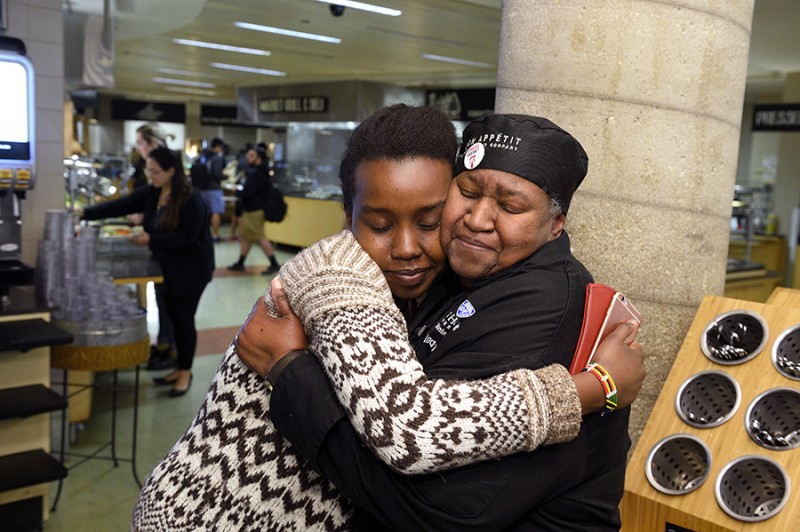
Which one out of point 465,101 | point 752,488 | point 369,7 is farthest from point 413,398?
point 465,101

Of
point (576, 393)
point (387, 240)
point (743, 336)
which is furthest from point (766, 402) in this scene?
point (387, 240)

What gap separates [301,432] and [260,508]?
6.3 inches

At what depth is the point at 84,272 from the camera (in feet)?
13.8

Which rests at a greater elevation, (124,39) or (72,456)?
(124,39)

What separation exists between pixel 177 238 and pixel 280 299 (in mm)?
4142

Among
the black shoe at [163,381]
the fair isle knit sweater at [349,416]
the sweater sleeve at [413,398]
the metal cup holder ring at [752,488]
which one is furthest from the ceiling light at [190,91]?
the sweater sleeve at [413,398]

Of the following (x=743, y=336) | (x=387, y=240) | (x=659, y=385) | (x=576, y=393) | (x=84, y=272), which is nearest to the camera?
(x=576, y=393)

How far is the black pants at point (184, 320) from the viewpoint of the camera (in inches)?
215

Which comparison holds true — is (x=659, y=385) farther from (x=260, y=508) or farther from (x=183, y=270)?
(x=183, y=270)

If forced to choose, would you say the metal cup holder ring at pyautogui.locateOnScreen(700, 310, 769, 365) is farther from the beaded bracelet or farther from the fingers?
the fingers

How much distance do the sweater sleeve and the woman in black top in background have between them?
4306 mm

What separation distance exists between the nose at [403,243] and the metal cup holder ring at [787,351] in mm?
1286

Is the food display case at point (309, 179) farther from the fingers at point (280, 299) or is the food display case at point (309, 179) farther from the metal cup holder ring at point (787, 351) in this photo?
the fingers at point (280, 299)

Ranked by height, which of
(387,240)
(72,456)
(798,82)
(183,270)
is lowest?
(72,456)
